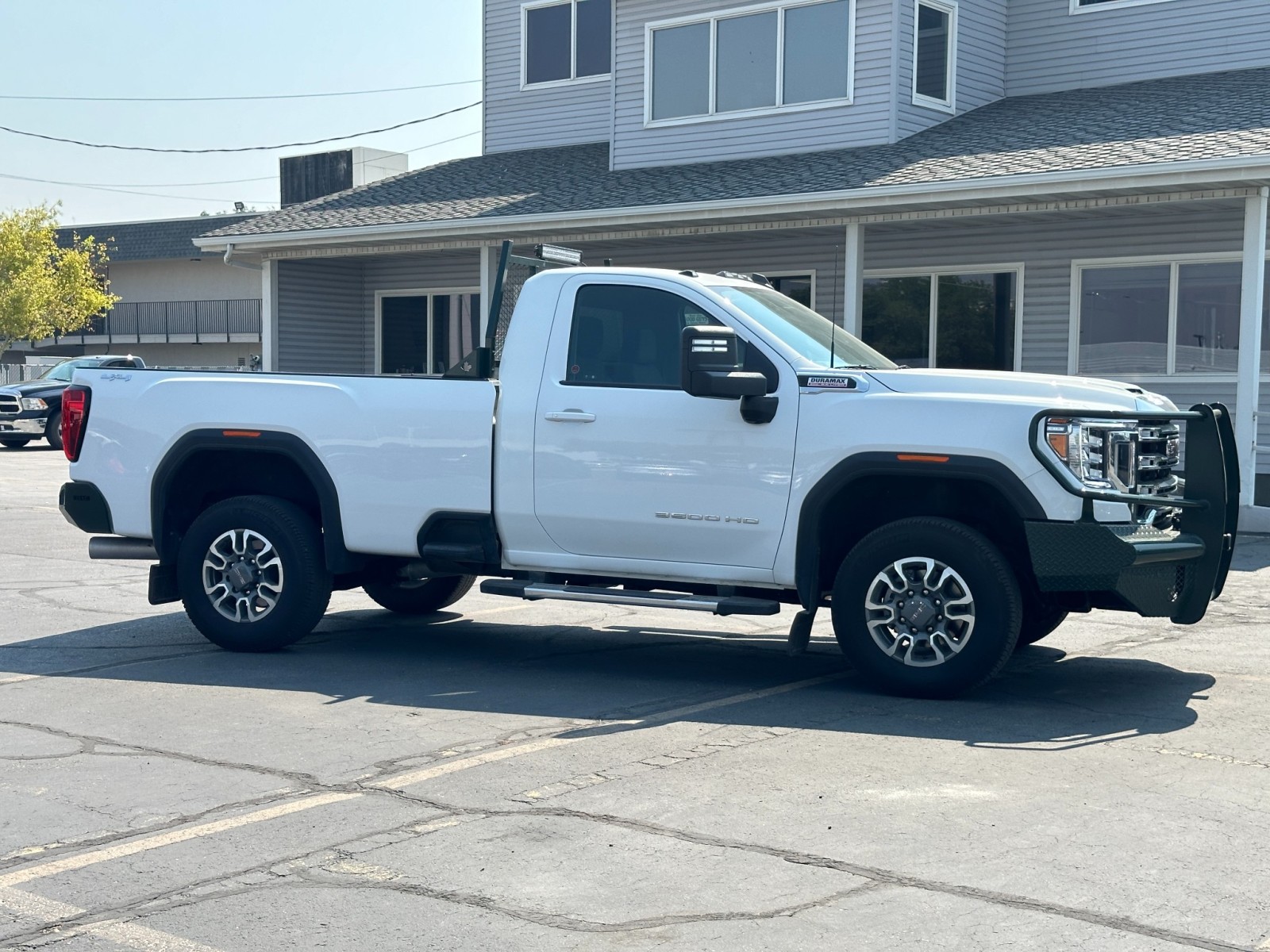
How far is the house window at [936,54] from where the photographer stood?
20031 mm

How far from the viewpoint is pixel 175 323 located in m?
53.0

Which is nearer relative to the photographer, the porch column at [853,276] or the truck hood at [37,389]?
the porch column at [853,276]

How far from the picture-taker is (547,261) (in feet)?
30.1

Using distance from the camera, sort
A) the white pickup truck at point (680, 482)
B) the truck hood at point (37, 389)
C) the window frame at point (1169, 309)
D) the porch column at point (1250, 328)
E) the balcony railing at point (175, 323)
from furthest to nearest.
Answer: the balcony railing at point (175, 323) → the truck hood at point (37, 389) → the window frame at point (1169, 309) → the porch column at point (1250, 328) → the white pickup truck at point (680, 482)

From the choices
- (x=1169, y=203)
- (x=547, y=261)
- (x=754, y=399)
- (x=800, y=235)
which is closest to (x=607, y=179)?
(x=800, y=235)

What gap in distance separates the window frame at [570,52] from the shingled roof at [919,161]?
1.06 m

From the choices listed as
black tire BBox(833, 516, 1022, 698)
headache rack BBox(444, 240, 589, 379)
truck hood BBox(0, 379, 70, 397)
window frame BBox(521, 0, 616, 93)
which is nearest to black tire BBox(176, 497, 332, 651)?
headache rack BBox(444, 240, 589, 379)

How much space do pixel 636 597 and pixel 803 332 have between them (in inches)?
65.7

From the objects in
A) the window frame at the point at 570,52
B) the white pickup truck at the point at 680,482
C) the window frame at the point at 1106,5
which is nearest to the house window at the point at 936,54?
the window frame at the point at 1106,5

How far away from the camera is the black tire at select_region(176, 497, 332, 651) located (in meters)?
8.58

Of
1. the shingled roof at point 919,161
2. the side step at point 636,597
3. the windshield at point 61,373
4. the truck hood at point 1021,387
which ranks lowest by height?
the side step at point 636,597

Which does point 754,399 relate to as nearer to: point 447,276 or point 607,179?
point 607,179

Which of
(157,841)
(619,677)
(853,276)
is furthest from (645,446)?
(853,276)

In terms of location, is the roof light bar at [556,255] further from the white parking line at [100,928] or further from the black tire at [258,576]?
the white parking line at [100,928]
